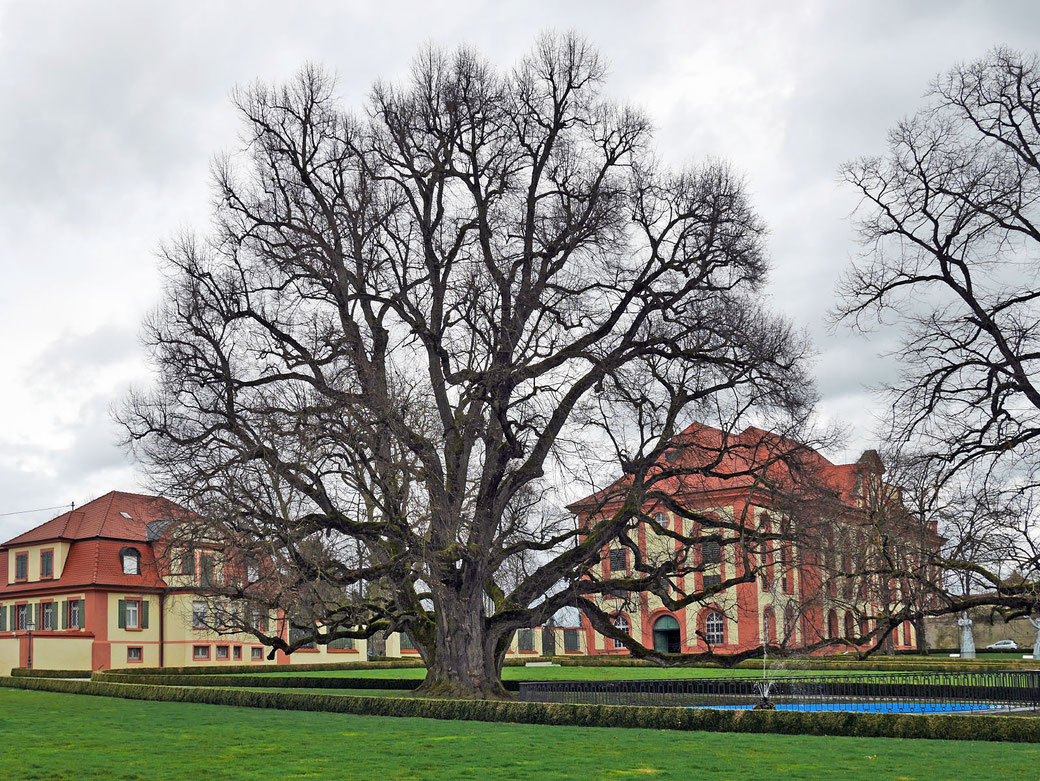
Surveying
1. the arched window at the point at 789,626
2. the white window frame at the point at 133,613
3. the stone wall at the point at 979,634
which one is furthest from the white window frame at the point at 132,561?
the stone wall at the point at 979,634

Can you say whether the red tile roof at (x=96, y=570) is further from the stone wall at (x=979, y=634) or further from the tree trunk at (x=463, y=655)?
the stone wall at (x=979, y=634)

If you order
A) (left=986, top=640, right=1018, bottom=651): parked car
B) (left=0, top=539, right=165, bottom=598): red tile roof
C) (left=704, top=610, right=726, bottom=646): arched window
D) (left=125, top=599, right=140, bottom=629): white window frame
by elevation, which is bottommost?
(left=986, top=640, right=1018, bottom=651): parked car

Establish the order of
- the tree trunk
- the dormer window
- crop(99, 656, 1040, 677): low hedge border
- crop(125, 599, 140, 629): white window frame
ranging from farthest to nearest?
the dormer window → crop(125, 599, 140, 629): white window frame → crop(99, 656, 1040, 677): low hedge border → the tree trunk

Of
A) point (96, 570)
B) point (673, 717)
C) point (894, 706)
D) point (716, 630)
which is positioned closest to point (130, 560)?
point (96, 570)

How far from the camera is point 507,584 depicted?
34.4m

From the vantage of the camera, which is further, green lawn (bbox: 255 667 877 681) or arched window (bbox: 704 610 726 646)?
arched window (bbox: 704 610 726 646)

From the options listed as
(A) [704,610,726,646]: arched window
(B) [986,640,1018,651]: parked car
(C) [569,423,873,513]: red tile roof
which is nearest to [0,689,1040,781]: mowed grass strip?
(C) [569,423,873,513]: red tile roof

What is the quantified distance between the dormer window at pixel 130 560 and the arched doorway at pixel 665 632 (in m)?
30.1

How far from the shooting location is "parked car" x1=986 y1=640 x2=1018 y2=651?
78.6 metres

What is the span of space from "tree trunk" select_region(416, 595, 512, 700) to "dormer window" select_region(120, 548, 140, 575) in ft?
104

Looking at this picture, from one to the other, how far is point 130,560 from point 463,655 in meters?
33.3

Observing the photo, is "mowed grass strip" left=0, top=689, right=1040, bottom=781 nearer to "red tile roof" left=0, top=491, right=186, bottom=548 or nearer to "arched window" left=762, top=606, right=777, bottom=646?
"red tile roof" left=0, top=491, right=186, bottom=548

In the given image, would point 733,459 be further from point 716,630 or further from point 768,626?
point 716,630

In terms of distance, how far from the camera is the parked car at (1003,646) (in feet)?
258
